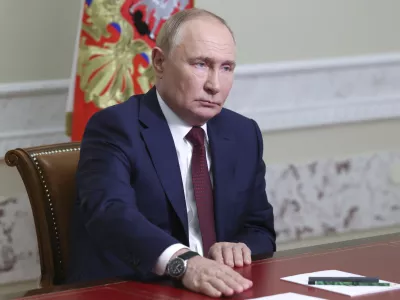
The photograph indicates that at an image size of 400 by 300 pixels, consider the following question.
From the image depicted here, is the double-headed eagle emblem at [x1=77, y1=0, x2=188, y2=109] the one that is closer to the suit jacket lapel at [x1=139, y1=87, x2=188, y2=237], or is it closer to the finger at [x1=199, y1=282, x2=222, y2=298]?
the suit jacket lapel at [x1=139, y1=87, x2=188, y2=237]

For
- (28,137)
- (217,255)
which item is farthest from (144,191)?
(28,137)

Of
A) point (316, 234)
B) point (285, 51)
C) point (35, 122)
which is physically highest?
point (285, 51)

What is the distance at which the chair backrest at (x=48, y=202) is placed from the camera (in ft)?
9.12

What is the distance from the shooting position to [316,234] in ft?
16.0

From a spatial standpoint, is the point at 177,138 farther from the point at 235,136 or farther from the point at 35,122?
the point at 35,122

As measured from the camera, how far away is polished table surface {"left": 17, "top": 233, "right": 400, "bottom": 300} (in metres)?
2.02

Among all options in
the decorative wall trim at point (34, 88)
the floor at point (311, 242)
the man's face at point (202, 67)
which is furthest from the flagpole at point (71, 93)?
the man's face at point (202, 67)

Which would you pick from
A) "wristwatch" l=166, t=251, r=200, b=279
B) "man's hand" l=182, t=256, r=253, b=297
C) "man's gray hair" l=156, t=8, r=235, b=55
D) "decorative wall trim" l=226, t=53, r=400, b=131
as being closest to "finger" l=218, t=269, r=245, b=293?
"man's hand" l=182, t=256, r=253, b=297

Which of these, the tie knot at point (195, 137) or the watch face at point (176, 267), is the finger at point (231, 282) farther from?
the tie knot at point (195, 137)

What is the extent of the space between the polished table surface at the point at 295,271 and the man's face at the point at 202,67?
546 mm

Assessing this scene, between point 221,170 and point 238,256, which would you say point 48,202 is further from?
point 238,256

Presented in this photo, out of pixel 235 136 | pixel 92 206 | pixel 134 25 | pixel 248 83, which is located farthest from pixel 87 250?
pixel 248 83

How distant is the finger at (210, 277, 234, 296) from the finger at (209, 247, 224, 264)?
1.16 ft

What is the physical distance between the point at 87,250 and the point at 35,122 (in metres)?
1.57
